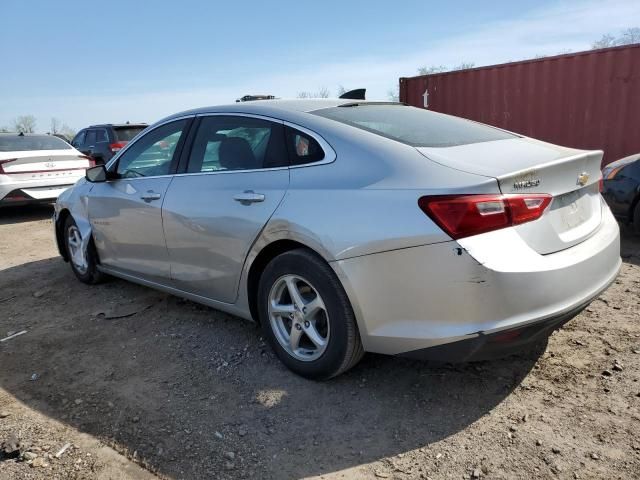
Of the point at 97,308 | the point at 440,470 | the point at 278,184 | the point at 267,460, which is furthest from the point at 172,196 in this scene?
the point at 440,470

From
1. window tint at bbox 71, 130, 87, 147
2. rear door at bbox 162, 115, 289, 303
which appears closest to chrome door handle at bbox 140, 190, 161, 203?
rear door at bbox 162, 115, 289, 303

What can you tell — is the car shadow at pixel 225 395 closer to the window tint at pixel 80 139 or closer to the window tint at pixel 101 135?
the window tint at pixel 101 135

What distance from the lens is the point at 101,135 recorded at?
1266 cm

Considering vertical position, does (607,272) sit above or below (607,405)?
above

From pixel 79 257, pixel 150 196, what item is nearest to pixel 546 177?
pixel 150 196

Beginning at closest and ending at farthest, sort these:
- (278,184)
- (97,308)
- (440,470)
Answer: (440,470) < (278,184) < (97,308)

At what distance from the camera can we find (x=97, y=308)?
14.5ft

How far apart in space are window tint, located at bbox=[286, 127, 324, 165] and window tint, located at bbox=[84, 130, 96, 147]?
37.0 feet

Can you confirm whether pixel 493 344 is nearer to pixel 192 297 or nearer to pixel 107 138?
pixel 192 297

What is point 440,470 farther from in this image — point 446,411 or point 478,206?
point 478,206

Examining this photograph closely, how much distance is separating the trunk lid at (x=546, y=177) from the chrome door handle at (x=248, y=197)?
0.95 metres

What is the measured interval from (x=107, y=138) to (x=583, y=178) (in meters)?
11.8

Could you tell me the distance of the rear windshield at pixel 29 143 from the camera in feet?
29.3

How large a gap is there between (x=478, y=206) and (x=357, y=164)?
2.17 feet
